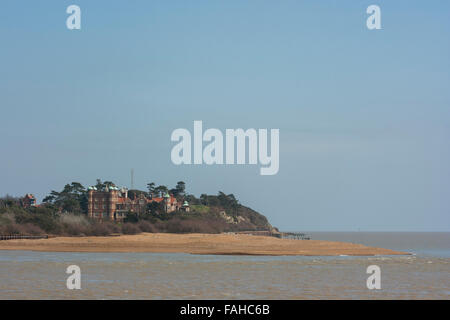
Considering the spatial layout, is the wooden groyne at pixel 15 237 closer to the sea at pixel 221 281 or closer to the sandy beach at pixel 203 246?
the sandy beach at pixel 203 246

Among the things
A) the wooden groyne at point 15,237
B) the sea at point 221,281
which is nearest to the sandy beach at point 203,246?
the wooden groyne at point 15,237

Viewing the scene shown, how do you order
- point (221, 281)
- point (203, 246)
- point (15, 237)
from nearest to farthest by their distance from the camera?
point (221, 281), point (203, 246), point (15, 237)

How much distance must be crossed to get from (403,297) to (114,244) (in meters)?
70.0

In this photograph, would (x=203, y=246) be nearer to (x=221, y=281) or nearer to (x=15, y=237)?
(x=15, y=237)

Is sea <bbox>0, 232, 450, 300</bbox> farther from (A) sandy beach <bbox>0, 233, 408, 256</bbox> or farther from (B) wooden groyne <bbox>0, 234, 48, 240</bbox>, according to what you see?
(B) wooden groyne <bbox>0, 234, 48, 240</bbox>

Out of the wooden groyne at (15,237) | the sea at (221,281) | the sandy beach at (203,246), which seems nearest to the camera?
the sea at (221,281)

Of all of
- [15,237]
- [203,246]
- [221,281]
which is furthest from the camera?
[15,237]

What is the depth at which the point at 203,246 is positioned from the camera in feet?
332

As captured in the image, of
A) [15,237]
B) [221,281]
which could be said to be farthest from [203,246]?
[221,281]

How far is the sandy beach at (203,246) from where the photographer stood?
88.6 meters

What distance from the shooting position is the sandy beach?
8856 cm

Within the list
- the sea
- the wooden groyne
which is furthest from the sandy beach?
the sea

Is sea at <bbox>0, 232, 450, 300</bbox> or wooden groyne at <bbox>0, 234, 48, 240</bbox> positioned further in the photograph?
wooden groyne at <bbox>0, 234, 48, 240</bbox>
